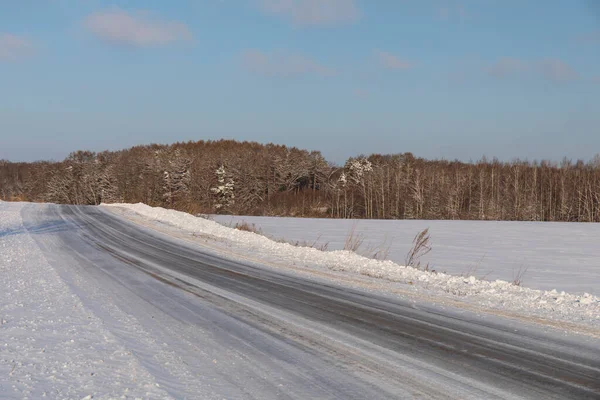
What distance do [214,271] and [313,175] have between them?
85.9m

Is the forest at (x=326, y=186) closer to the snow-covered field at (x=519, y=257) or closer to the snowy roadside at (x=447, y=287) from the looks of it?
the snow-covered field at (x=519, y=257)

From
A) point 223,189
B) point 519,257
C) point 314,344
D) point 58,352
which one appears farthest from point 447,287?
point 223,189

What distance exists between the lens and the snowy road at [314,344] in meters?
4.67

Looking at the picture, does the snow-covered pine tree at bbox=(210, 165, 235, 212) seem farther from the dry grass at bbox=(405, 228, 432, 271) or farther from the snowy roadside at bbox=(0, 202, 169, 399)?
the snowy roadside at bbox=(0, 202, 169, 399)

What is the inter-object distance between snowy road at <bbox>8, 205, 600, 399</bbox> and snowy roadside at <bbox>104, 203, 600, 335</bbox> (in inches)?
37.3

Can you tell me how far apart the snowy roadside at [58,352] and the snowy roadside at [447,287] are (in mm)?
5614

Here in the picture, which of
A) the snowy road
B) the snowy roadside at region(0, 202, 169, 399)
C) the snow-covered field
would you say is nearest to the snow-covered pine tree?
the snow-covered field

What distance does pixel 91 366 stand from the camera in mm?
5105

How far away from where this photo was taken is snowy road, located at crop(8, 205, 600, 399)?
4.67m

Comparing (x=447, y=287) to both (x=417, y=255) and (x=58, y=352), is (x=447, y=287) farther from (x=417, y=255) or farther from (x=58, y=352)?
(x=417, y=255)

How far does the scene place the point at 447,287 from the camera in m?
10.4

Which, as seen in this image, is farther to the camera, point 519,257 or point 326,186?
point 326,186

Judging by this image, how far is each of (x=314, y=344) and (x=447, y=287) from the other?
5.22 m

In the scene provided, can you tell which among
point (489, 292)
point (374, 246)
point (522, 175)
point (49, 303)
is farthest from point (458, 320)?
point (522, 175)
